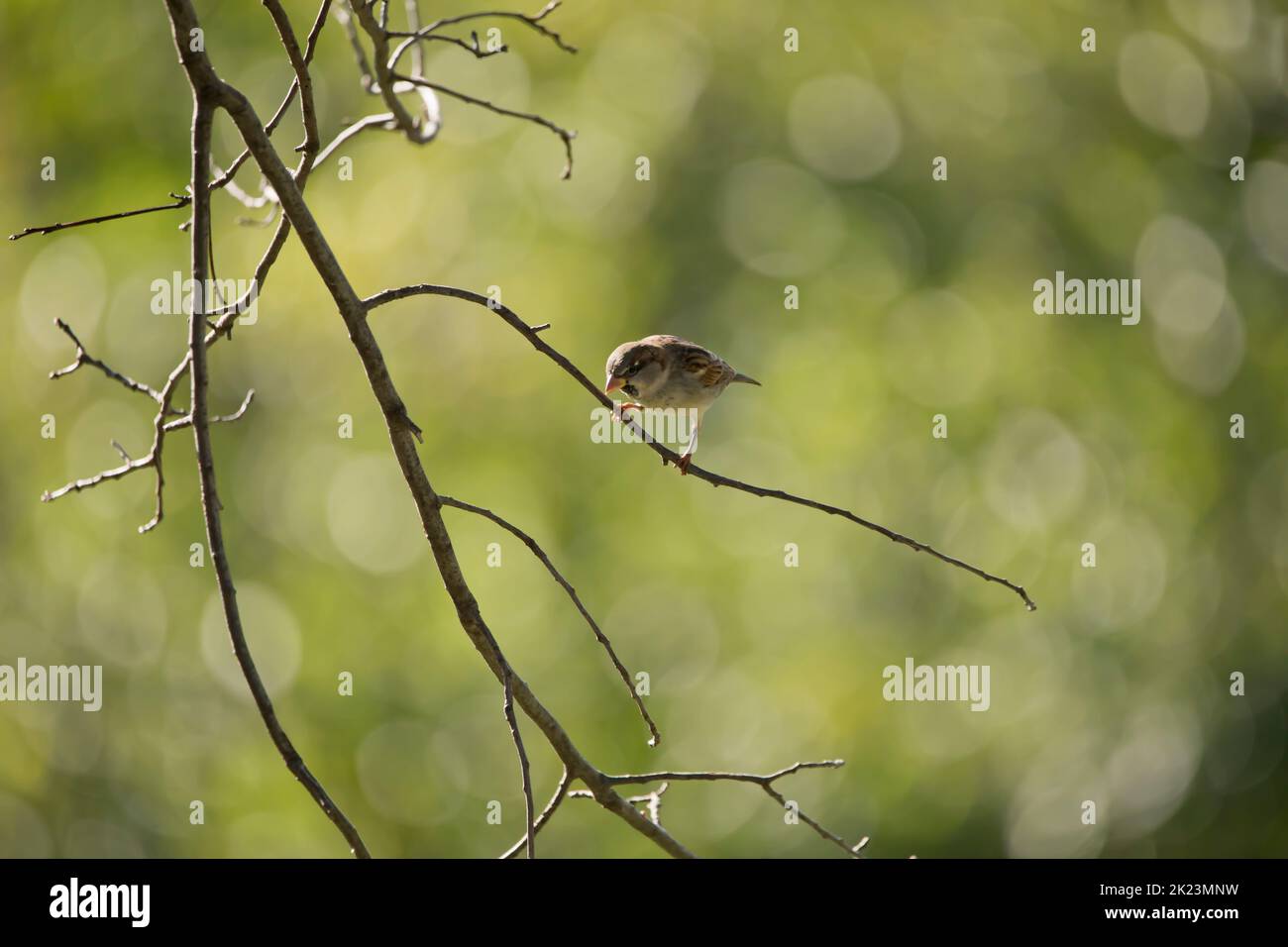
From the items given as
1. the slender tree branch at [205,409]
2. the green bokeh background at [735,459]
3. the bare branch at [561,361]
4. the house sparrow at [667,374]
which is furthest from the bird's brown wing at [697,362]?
the green bokeh background at [735,459]

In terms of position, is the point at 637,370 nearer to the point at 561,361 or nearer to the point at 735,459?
the point at 561,361

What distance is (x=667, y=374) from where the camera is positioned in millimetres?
6090

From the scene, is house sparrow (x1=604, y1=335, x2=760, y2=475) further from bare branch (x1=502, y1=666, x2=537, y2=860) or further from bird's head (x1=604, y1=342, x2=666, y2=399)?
bare branch (x1=502, y1=666, x2=537, y2=860)

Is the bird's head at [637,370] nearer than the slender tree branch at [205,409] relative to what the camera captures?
No

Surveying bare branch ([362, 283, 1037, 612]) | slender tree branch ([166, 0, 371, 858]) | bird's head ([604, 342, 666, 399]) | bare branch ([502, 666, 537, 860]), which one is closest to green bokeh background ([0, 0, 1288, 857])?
bird's head ([604, 342, 666, 399])

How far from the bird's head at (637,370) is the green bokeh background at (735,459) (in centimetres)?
595

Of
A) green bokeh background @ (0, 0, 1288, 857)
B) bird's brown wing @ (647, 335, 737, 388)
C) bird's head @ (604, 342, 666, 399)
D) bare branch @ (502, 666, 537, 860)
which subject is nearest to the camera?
bare branch @ (502, 666, 537, 860)

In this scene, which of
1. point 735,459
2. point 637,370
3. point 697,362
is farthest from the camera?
point 735,459

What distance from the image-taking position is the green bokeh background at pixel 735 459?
41.1 feet

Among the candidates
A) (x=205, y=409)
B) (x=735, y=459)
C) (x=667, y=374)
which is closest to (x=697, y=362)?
(x=667, y=374)

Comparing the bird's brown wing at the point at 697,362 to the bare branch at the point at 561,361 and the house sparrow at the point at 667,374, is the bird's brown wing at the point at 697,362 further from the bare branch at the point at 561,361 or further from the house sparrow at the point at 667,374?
the bare branch at the point at 561,361

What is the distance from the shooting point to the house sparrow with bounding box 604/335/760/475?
5.89m

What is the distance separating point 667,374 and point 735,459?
20.8 feet

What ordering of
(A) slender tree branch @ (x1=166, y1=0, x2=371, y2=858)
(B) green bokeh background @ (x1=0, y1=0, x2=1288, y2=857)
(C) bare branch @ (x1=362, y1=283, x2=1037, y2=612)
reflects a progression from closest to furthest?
(A) slender tree branch @ (x1=166, y1=0, x2=371, y2=858)
(C) bare branch @ (x1=362, y1=283, x2=1037, y2=612)
(B) green bokeh background @ (x1=0, y1=0, x2=1288, y2=857)
